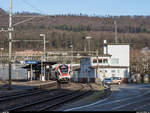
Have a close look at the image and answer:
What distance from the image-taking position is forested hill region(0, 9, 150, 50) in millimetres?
88375

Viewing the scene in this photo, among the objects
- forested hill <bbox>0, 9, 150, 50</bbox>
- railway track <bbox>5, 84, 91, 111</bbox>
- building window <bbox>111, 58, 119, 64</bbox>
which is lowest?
railway track <bbox>5, 84, 91, 111</bbox>

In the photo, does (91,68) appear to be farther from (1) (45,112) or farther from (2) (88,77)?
A: (1) (45,112)

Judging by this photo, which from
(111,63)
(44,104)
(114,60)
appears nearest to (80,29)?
(111,63)

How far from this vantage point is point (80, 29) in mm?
137750

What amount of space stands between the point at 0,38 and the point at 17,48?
85.2 feet

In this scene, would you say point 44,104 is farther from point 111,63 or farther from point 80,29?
point 80,29

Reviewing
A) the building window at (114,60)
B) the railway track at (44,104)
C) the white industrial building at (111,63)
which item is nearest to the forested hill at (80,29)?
the white industrial building at (111,63)

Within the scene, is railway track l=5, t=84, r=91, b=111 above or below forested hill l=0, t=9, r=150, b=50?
below

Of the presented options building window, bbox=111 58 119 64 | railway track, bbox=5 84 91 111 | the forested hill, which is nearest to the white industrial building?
building window, bbox=111 58 119 64

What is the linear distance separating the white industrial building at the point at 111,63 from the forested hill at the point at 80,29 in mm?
7736

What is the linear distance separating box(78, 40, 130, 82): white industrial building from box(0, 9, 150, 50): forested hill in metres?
7.74

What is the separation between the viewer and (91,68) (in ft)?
230

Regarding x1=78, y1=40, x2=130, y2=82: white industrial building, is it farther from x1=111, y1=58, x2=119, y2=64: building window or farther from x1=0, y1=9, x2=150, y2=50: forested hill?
x1=0, y1=9, x2=150, y2=50: forested hill

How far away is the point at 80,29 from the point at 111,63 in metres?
66.4
